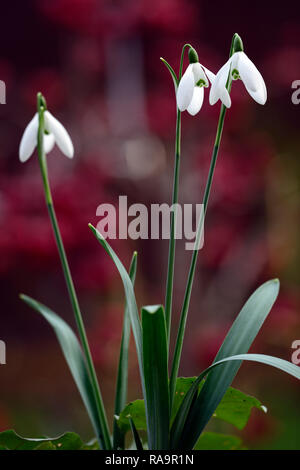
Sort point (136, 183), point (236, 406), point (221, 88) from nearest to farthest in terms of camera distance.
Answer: point (221, 88) → point (236, 406) → point (136, 183)

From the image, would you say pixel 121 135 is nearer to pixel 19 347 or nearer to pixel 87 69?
pixel 87 69

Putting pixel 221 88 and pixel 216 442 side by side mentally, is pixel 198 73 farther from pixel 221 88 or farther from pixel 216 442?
pixel 216 442

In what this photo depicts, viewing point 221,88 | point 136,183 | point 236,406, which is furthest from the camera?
point 136,183

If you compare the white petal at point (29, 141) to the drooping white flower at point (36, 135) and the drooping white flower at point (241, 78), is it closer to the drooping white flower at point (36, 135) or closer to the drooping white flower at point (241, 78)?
the drooping white flower at point (36, 135)

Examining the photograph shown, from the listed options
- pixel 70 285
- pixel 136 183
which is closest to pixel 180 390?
pixel 70 285

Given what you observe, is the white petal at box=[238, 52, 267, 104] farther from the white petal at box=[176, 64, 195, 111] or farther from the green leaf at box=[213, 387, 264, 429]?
the green leaf at box=[213, 387, 264, 429]

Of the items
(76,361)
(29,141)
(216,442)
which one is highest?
(29,141)

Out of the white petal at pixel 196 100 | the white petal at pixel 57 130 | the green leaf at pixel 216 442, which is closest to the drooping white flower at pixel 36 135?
the white petal at pixel 57 130
